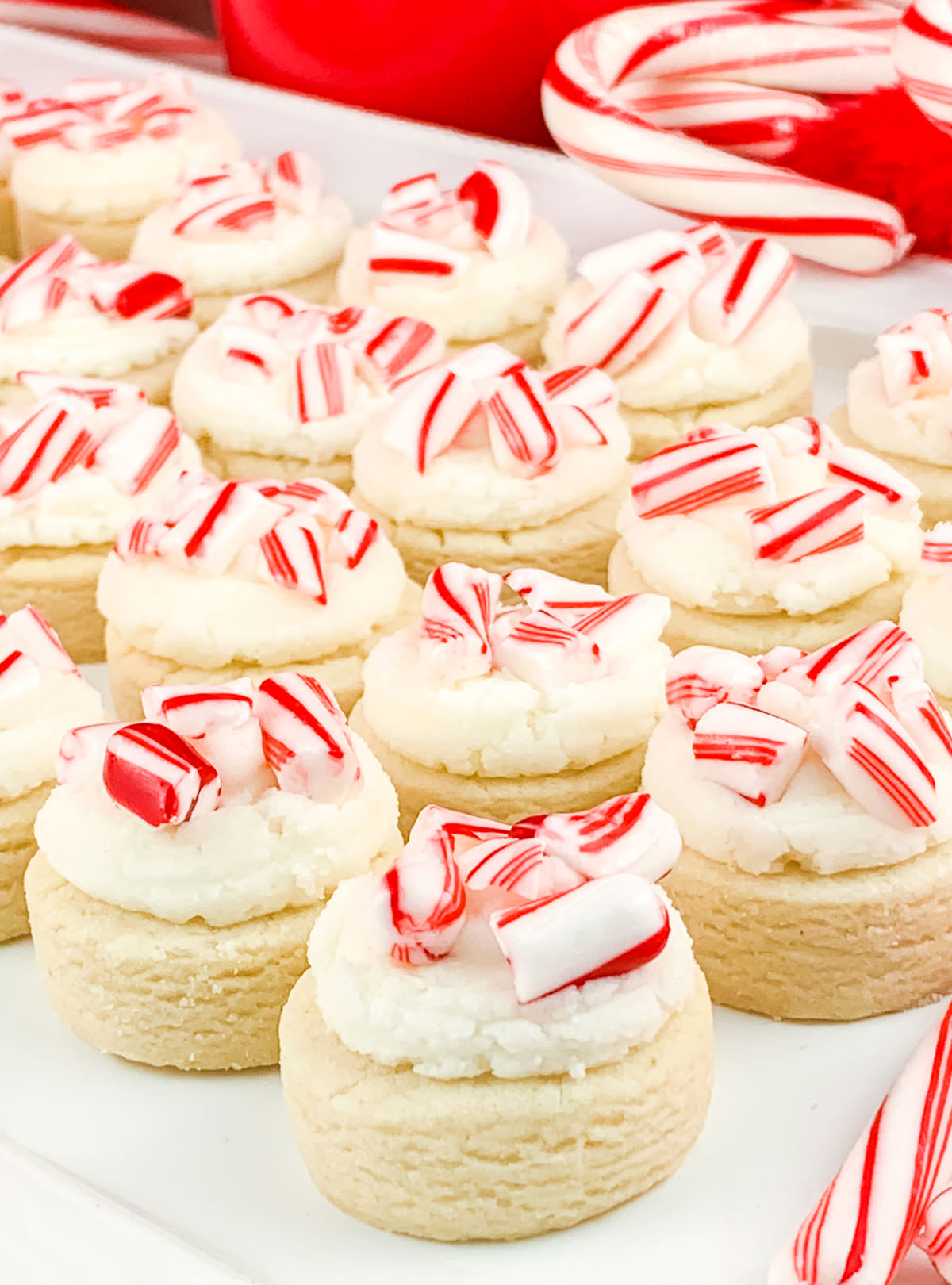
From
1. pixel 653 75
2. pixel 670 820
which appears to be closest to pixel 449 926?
pixel 670 820

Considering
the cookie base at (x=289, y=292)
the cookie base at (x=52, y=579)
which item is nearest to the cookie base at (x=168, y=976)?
the cookie base at (x=52, y=579)

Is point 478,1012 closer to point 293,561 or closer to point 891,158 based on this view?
point 293,561

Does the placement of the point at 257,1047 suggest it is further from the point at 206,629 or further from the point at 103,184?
the point at 103,184

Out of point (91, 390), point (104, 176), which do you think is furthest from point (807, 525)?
point (104, 176)

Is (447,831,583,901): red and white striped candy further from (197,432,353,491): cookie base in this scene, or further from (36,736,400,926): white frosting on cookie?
(197,432,353,491): cookie base

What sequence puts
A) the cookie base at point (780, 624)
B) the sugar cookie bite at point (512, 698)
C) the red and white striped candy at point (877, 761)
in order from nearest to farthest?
the red and white striped candy at point (877, 761) → the sugar cookie bite at point (512, 698) → the cookie base at point (780, 624)

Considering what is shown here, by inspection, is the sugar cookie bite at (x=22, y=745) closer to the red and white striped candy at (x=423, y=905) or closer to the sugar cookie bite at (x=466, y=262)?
the red and white striped candy at (x=423, y=905)
